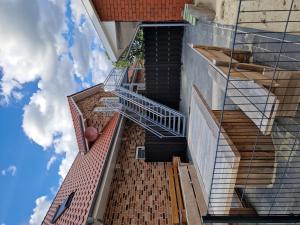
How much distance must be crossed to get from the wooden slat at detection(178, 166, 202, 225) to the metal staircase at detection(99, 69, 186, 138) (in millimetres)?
2740

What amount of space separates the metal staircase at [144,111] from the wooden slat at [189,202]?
108 inches

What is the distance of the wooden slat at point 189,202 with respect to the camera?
4.94 metres

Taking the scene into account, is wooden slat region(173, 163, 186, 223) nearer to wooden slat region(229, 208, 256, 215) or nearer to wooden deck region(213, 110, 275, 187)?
wooden slat region(229, 208, 256, 215)

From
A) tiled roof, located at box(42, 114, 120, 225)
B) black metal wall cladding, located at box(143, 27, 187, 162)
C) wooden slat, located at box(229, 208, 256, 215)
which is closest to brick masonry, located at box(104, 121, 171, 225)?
black metal wall cladding, located at box(143, 27, 187, 162)

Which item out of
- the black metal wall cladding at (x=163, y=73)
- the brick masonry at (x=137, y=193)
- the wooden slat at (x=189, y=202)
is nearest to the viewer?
the wooden slat at (x=189, y=202)

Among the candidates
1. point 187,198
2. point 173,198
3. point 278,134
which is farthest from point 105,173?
point 278,134

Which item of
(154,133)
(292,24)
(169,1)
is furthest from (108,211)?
(292,24)

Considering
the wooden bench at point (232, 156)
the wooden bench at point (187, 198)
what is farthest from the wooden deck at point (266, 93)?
the wooden bench at point (187, 198)

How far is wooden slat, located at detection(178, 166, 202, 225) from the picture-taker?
4.94 meters

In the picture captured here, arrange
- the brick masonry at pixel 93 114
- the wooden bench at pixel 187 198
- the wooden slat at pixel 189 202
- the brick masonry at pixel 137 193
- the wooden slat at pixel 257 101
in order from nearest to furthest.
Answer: the wooden slat at pixel 257 101 < the wooden slat at pixel 189 202 < the wooden bench at pixel 187 198 < the brick masonry at pixel 137 193 < the brick masonry at pixel 93 114

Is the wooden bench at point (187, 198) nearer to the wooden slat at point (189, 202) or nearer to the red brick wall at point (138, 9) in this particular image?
the wooden slat at point (189, 202)

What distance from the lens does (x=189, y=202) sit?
214 inches

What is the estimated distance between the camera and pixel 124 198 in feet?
24.8

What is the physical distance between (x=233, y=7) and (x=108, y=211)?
5559mm
